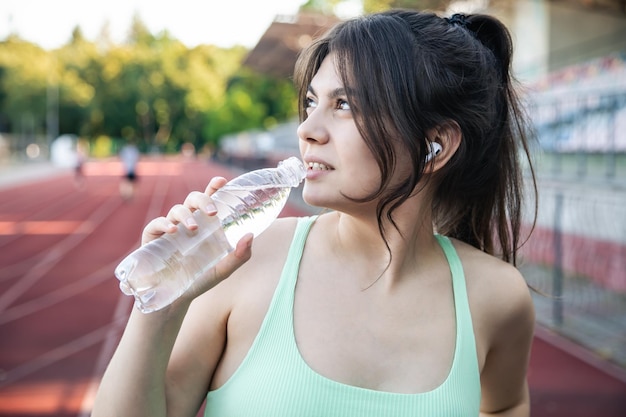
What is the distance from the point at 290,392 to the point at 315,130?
22.3 inches

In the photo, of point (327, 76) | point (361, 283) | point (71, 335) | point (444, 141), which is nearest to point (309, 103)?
point (327, 76)

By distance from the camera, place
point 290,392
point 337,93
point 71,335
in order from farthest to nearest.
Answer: point 71,335
point 337,93
point 290,392

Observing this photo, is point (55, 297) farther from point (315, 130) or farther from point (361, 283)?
point (315, 130)

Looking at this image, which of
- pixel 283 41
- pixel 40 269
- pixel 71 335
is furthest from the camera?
pixel 283 41

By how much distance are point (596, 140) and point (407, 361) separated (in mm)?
8623

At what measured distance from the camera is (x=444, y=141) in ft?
5.60

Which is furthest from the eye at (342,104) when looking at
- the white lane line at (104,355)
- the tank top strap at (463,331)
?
the white lane line at (104,355)

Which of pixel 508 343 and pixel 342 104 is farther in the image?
pixel 508 343

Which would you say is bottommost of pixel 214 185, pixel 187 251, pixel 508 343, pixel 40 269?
pixel 40 269

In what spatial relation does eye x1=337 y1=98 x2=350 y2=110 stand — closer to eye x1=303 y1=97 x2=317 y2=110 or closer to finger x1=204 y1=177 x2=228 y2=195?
eye x1=303 y1=97 x2=317 y2=110

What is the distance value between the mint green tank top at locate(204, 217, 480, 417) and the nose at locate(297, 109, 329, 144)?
337 mm

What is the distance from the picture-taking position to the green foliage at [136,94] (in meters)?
62.2

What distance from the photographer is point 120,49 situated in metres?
80.7

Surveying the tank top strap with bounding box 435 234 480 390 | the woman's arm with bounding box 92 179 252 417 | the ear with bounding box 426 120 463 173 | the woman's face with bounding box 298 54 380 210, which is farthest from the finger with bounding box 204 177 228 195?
the tank top strap with bounding box 435 234 480 390
